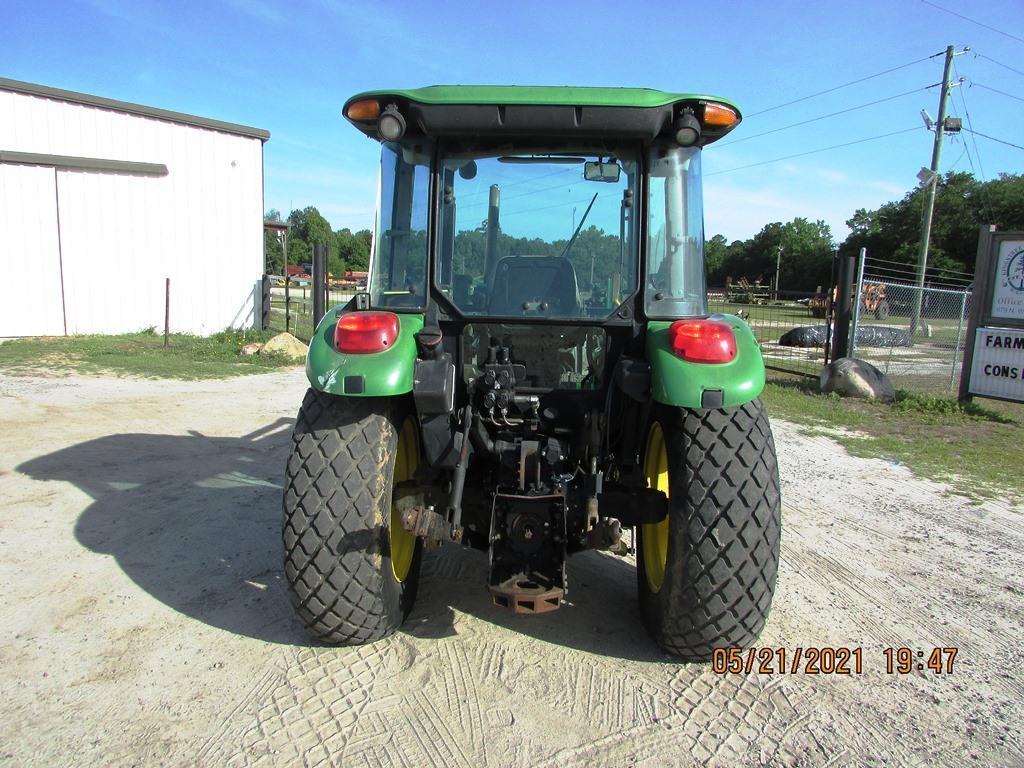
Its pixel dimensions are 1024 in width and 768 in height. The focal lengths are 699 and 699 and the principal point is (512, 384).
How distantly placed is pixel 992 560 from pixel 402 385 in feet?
12.2

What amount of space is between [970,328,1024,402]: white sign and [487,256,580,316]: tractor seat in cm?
814

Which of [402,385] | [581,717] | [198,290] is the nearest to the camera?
[581,717]

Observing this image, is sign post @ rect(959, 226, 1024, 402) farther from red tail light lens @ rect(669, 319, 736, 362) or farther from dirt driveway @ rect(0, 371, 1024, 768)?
red tail light lens @ rect(669, 319, 736, 362)

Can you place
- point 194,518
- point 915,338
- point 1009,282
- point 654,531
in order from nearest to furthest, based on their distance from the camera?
point 654,531 < point 194,518 < point 1009,282 < point 915,338

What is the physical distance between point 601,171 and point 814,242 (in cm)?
6940

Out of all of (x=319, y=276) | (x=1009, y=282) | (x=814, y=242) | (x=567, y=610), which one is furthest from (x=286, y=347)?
(x=814, y=242)

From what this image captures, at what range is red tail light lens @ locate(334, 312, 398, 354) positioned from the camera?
2758 mm

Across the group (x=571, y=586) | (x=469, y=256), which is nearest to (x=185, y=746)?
(x=571, y=586)

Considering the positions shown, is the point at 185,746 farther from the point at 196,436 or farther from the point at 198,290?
the point at 198,290

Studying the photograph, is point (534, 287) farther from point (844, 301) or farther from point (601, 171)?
point (844, 301)

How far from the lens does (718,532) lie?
260 cm

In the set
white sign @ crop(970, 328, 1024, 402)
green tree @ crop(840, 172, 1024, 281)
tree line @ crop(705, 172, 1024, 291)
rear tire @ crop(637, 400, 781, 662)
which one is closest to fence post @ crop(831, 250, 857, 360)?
white sign @ crop(970, 328, 1024, 402)

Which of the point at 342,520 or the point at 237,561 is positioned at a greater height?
the point at 342,520

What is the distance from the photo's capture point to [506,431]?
3.09 meters
